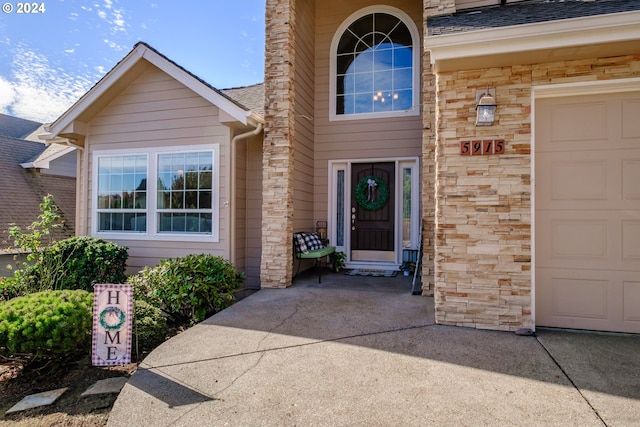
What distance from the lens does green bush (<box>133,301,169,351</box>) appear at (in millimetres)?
3662

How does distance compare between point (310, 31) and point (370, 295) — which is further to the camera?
point (310, 31)

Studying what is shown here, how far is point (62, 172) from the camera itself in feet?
41.4

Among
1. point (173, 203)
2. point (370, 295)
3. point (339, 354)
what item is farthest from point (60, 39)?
point (339, 354)

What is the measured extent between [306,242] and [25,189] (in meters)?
10.6

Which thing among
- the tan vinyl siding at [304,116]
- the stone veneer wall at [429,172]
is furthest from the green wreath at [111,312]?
the stone veneer wall at [429,172]

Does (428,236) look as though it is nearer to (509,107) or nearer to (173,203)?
(509,107)

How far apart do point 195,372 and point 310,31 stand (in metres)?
6.59

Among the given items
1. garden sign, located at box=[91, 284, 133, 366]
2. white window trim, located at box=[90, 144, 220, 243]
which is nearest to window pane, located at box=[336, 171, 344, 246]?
white window trim, located at box=[90, 144, 220, 243]

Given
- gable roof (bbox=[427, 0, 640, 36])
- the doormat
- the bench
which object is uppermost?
gable roof (bbox=[427, 0, 640, 36])

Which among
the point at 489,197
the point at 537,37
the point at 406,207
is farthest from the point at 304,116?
the point at 537,37

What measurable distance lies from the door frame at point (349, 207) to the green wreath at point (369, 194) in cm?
20

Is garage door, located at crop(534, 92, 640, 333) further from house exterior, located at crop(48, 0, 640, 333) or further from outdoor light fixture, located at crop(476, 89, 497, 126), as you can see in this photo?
outdoor light fixture, located at crop(476, 89, 497, 126)

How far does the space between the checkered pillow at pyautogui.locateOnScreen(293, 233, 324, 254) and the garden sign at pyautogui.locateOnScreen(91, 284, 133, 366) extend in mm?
3210

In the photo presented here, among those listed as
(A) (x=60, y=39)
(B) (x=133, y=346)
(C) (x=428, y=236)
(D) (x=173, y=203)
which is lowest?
(B) (x=133, y=346)
